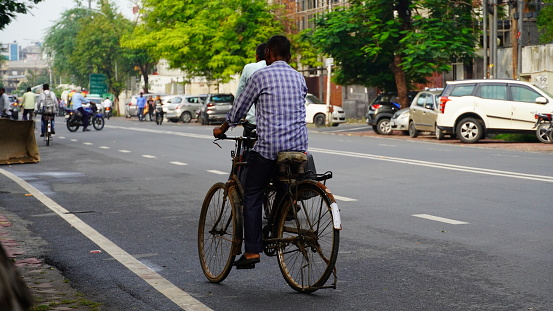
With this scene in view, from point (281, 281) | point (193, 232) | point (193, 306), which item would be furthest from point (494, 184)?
point (193, 306)

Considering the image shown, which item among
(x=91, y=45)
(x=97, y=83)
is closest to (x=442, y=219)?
(x=91, y=45)

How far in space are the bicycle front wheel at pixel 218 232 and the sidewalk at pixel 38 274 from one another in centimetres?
96

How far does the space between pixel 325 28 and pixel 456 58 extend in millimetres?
5400

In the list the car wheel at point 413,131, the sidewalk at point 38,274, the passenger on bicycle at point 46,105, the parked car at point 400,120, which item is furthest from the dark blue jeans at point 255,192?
the parked car at point 400,120

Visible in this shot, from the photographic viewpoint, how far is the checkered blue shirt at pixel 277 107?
6129 mm

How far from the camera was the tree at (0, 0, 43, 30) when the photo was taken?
25.6m

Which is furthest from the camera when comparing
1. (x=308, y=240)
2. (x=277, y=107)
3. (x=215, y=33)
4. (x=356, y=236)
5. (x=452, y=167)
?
(x=215, y=33)

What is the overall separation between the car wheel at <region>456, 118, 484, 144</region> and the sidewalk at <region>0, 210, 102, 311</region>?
18.5 metres

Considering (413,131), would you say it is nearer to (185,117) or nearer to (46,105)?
(46,105)

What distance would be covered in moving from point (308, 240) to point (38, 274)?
86.5 inches

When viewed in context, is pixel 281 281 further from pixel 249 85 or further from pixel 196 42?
pixel 196 42

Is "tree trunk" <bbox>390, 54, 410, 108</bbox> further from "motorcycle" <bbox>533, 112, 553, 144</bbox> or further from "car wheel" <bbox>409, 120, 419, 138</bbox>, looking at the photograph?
"motorcycle" <bbox>533, 112, 553, 144</bbox>

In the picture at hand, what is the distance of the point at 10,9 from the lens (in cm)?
2584

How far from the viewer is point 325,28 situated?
37938 mm
